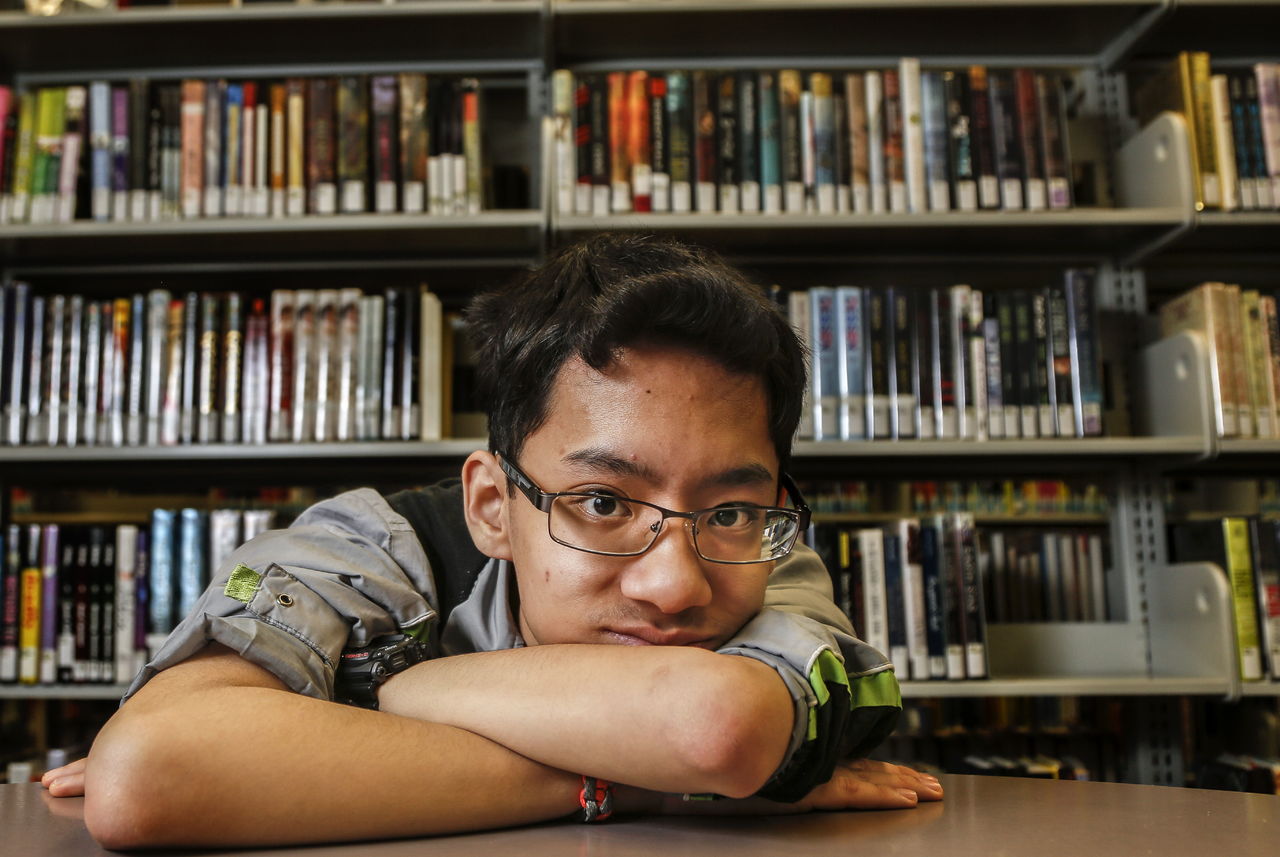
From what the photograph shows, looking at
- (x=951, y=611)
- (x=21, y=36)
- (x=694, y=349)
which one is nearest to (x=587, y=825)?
(x=694, y=349)

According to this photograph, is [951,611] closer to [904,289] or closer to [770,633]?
[904,289]

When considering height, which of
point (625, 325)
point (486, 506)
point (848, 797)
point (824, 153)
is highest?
point (824, 153)

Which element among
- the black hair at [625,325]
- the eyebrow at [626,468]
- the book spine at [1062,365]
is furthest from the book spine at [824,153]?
the eyebrow at [626,468]

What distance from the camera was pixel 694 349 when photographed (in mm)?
872

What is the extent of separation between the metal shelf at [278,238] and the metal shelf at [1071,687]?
3.92ft

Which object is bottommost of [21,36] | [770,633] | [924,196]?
[770,633]

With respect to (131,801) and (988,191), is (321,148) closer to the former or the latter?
(988,191)

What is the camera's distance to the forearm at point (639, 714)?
2.13ft

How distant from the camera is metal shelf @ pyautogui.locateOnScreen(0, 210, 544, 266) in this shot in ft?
6.51

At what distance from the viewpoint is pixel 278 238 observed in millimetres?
2082

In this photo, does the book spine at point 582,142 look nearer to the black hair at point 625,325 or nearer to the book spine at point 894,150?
the book spine at point 894,150

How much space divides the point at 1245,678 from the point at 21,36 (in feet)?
9.18

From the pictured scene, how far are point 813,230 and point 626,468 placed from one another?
137cm

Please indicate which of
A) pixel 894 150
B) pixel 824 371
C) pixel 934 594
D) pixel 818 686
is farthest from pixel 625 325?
pixel 894 150
